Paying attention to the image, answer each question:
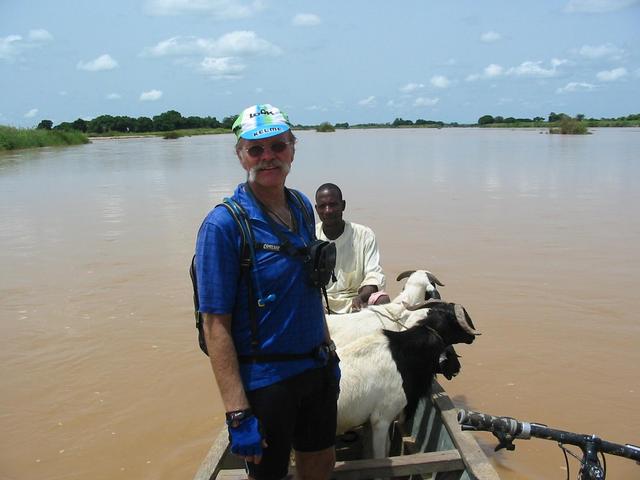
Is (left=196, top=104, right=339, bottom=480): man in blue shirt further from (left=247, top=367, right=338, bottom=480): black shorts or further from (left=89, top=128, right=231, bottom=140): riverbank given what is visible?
(left=89, top=128, right=231, bottom=140): riverbank

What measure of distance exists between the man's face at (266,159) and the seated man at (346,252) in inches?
99.1

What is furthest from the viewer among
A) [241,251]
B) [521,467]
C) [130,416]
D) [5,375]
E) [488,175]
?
[488,175]

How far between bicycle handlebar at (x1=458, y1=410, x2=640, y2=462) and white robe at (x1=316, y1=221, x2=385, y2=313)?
6.38 ft

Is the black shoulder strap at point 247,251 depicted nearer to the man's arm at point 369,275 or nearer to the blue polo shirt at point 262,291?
the blue polo shirt at point 262,291

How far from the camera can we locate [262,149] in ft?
7.25

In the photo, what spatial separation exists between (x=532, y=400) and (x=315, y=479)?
11.1 feet

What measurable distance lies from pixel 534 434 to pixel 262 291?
61.9 inches

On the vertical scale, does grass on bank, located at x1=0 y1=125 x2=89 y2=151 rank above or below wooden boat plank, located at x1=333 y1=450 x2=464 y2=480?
above

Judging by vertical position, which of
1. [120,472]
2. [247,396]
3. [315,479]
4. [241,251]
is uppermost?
[241,251]

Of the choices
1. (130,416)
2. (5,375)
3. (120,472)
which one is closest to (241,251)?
(120,472)

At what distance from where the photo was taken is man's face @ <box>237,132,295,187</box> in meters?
2.21

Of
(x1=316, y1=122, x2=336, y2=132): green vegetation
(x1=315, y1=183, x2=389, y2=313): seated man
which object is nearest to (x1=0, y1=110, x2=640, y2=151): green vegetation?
(x1=316, y1=122, x2=336, y2=132): green vegetation

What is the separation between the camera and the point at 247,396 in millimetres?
2170

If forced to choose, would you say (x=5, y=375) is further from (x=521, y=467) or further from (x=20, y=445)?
(x=521, y=467)
